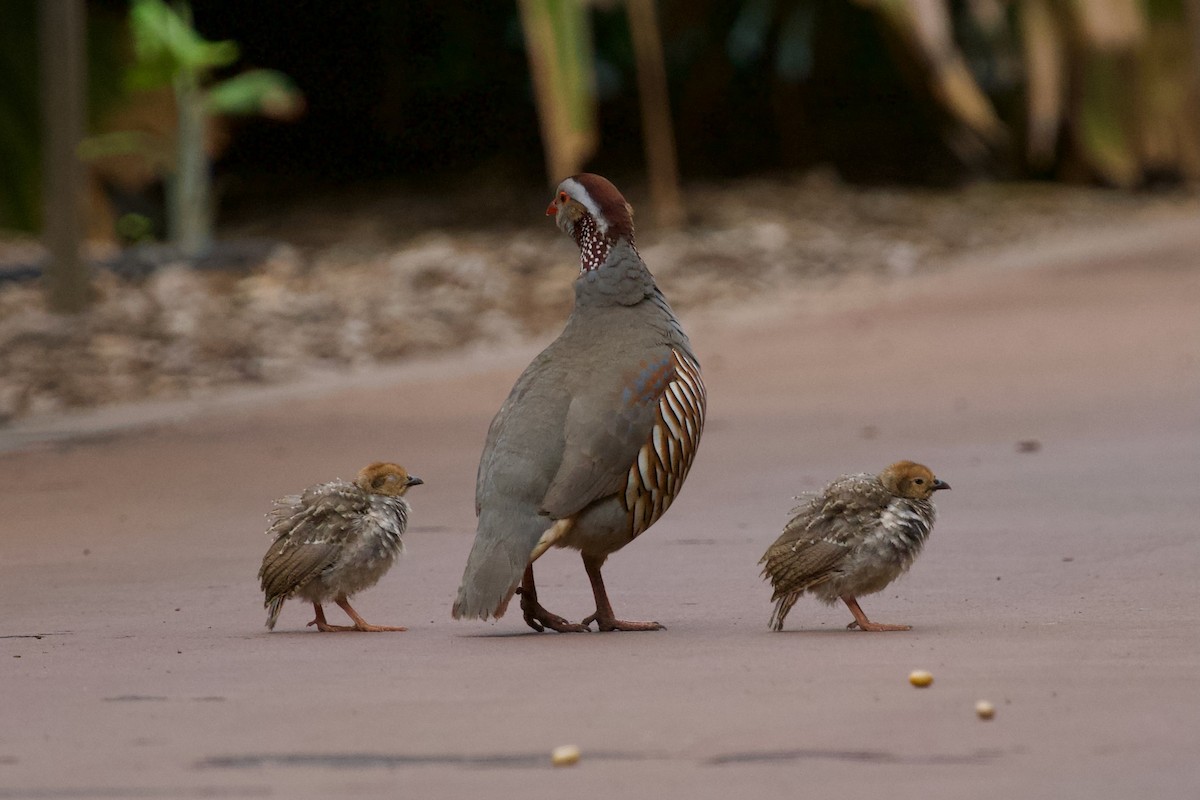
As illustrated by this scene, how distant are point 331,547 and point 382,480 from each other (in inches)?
15.8

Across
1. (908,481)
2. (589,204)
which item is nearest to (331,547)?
(589,204)

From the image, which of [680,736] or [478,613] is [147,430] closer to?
[478,613]

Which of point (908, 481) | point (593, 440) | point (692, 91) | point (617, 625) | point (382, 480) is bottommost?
point (617, 625)

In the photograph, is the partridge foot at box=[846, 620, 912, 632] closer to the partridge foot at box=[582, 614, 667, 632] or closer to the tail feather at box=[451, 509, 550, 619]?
the partridge foot at box=[582, 614, 667, 632]

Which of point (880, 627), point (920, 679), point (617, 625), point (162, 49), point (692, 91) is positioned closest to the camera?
point (920, 679)

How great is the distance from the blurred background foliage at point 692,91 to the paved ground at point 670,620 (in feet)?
21.8

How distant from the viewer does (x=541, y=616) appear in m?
7.76

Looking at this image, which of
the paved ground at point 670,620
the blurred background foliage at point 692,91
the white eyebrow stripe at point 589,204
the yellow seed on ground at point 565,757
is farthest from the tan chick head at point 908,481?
the blurred background foliage at point 692,91

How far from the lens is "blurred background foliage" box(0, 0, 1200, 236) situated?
23469 millimetres

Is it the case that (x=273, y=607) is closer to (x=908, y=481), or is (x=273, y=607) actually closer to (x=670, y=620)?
(x=670, y=620)

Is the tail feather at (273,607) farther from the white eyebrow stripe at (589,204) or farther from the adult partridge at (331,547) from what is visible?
the white eyebrow stripe at (589,204)

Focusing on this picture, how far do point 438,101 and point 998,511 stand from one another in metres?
21.5

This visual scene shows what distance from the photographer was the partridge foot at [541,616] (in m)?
7.71

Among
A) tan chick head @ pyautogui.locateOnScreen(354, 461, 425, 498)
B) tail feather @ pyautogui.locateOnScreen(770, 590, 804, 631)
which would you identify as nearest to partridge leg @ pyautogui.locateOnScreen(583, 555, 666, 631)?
tail feather @ pyautogui.locateOnScreen(770, 590, 804, 631)
